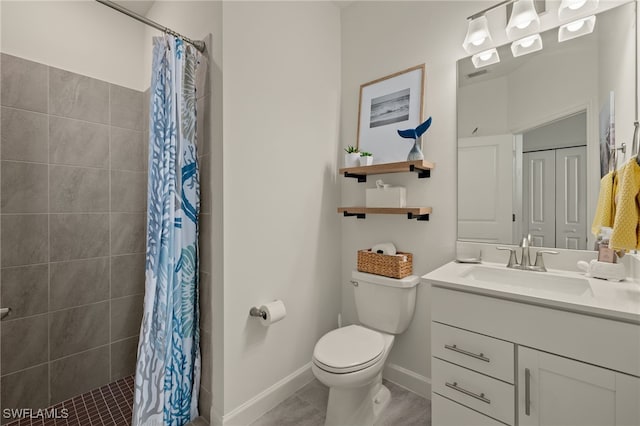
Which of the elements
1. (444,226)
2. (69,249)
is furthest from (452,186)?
(69,249)

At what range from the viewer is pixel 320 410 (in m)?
1.73

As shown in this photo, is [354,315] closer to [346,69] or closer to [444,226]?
[444,226]

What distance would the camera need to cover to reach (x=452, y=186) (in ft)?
5.80

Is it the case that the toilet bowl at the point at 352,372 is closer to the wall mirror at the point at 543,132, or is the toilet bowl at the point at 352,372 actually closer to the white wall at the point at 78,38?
the wall mirror at the point at 543,132

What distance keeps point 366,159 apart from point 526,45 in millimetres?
1038

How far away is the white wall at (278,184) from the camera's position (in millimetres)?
1563

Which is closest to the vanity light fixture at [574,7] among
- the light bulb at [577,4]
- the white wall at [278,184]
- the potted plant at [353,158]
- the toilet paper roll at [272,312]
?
the light bulb at [577,4]

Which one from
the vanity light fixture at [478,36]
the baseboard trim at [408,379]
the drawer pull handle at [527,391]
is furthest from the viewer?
the baseboard trim at [408,379]

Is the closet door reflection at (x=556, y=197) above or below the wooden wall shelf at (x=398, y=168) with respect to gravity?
below

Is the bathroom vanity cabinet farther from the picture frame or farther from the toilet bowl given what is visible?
the picture frame

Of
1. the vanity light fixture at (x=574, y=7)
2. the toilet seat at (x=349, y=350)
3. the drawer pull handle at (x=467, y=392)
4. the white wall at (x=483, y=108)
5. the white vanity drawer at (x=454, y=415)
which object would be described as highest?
the vanity light fixture at (x=574, y=7)

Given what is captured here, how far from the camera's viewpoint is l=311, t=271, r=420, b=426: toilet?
1438mm

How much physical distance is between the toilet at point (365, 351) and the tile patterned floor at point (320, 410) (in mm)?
77

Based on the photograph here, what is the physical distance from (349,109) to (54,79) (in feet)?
6.29
